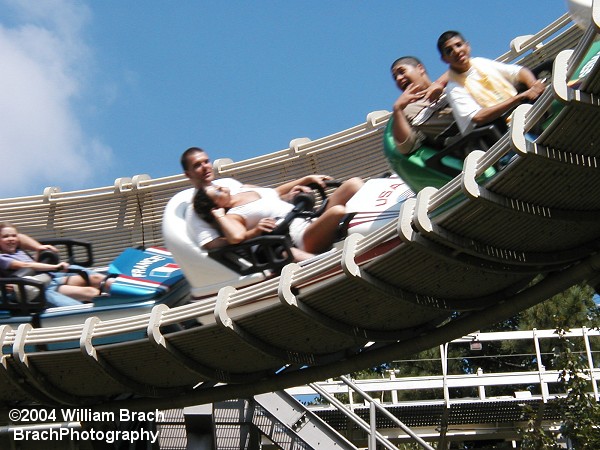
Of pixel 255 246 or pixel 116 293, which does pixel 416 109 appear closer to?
pixel 255 246

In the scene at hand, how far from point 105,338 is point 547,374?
839cm

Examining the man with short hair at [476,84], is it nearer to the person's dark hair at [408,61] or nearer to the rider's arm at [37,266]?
the person's dark hair at [408,61]

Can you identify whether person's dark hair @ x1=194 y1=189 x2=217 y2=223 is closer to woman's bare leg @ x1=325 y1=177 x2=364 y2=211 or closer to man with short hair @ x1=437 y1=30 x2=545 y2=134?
woman's bare leg @ x1=325 y1=177 x2=364 y2=211

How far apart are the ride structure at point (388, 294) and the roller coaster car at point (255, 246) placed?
0.55 ft

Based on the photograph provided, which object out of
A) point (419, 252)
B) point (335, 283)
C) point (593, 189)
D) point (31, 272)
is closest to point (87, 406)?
point (31, 272)

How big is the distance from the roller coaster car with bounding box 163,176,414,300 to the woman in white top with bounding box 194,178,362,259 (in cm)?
10

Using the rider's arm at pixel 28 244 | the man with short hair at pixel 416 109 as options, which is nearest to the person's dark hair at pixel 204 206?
the man with short hair at pixel 416 109

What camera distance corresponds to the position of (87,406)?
1217 cm

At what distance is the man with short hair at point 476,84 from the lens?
28.6 ft

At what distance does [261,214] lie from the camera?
33.3ft

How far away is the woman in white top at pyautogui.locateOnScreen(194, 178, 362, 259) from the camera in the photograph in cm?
966

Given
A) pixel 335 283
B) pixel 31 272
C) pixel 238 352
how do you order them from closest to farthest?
pixel 335 283
pixel 238 352
pixel 31 272

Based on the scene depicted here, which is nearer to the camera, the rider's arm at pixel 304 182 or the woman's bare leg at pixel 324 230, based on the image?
the woman's bare leg at pixel 324 230

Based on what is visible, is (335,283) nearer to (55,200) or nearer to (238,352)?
(238,352)
